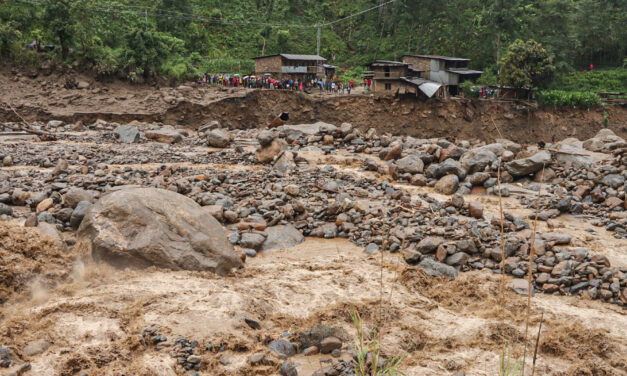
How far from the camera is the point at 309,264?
8.49 m

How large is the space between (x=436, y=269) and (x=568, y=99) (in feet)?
85.6

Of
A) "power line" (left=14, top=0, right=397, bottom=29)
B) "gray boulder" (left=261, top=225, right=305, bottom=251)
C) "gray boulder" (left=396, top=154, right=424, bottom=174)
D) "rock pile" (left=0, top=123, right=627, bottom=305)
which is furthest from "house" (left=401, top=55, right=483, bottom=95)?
"gray boulder" (left=261, top=225, right=305, bottom=251)

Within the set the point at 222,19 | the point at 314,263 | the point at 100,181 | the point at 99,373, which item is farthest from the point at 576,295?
the point at 222,19

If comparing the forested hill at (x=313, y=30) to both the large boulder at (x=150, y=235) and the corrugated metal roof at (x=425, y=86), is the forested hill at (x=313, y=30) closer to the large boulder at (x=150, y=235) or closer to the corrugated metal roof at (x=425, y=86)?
the corrugated metal roof at (x=425, y=86)

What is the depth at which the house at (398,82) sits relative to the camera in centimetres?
2741

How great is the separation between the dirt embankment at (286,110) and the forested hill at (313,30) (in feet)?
7.23

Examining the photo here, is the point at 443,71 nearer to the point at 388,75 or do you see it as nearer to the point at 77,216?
the point at 388,75

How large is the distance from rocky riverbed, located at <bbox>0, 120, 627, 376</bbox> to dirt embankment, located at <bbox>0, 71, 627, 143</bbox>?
929 cm

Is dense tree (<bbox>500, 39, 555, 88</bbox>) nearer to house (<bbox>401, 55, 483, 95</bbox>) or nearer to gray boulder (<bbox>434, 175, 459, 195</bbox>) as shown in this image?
house (<bbox>401, 55, 483, 95</bbox>)

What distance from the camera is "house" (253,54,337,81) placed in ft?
99.0

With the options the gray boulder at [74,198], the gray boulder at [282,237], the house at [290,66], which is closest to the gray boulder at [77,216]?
the gray boulder at [74,198]

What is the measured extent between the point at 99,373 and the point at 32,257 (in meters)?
2.96

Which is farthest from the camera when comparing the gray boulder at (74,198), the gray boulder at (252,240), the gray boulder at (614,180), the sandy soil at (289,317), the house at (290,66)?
the house at (290,66)

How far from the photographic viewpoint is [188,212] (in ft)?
25.3
